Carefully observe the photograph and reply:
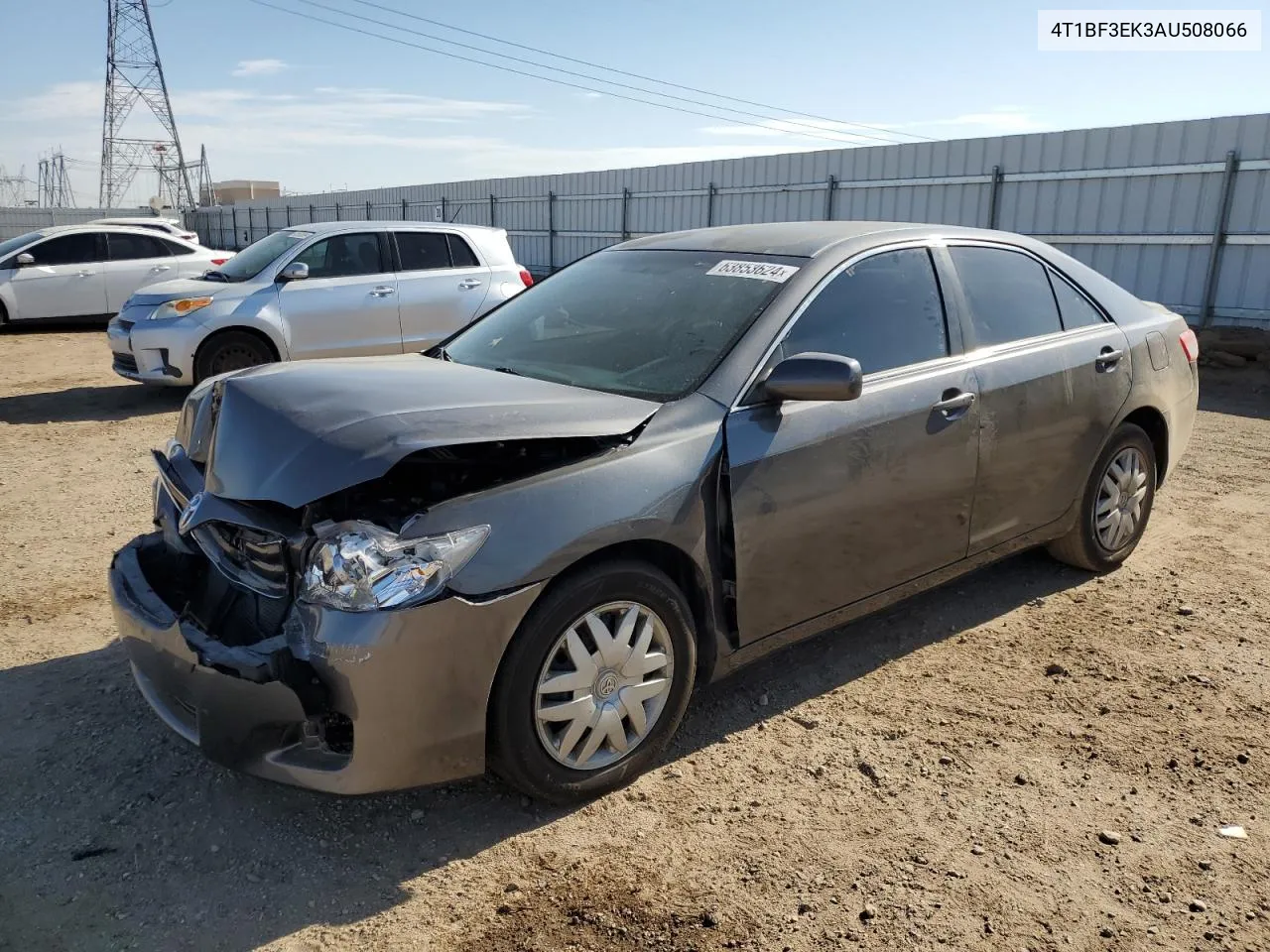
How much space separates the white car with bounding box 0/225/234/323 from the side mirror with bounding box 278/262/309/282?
6.66 metres

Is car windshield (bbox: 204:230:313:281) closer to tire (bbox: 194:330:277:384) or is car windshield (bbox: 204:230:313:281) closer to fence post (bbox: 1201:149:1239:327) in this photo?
tire (bbox: 194:330:277:384)

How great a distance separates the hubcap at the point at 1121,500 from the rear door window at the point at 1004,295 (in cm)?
81

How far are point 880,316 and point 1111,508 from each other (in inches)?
74.4

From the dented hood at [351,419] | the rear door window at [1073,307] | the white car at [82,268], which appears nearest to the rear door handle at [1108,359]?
the rear door window at [1073,307]

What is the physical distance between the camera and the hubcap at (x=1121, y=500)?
15.3ft

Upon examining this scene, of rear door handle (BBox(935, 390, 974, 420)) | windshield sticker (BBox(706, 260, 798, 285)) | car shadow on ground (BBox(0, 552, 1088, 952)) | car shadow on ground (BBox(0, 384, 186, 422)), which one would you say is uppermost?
windshield sticker (BBox(706, 260, 798, 285))

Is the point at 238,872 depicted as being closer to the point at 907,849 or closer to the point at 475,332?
the point at 907,849

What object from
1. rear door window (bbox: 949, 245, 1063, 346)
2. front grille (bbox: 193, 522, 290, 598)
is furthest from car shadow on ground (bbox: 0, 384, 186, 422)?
rear door window (bbox: 949, 245, 1063, 346)

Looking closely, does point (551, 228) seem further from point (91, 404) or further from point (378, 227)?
point (91, 404)

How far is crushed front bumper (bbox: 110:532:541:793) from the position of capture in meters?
2.47

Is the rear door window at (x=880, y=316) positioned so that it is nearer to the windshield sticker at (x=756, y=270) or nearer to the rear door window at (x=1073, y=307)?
the windshield sticker at (x=756, y=270)

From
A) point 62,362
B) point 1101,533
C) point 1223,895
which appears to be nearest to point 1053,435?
point 1101,533

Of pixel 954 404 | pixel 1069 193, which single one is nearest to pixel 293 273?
pixel 954 404

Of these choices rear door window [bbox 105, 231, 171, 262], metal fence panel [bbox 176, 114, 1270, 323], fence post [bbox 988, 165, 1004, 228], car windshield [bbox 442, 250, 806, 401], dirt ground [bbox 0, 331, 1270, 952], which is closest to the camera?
dirt ground [bbox 0, 331, 1270, 952]
